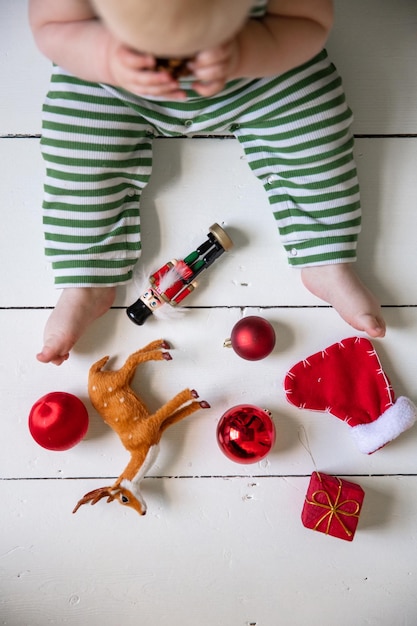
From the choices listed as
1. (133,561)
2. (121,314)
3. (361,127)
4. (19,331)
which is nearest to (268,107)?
(361,127)

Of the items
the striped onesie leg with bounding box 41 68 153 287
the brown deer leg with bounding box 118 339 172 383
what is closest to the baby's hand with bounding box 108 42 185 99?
the striped onesie leg with bounding box 41 68 153 287

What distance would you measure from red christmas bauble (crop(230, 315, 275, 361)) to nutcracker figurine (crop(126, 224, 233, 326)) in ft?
0.28

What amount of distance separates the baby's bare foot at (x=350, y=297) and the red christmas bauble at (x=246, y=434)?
17 centimetres

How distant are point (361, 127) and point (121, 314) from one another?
41 centimetres

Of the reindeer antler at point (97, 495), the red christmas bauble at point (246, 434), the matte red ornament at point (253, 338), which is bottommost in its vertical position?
the reindeer antler at point (97, 495)

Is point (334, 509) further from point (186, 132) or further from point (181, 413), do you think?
point (186, 132)

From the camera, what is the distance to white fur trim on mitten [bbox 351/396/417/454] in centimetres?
78

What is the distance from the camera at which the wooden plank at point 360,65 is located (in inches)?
30.8

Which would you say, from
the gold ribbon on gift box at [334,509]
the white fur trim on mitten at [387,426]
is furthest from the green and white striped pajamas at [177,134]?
the gold ribbon on gift box at [334,509]

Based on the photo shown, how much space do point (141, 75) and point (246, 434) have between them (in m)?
0.45

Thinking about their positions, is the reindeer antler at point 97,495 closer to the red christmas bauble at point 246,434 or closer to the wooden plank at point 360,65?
the red christmas bauble at point 246,434

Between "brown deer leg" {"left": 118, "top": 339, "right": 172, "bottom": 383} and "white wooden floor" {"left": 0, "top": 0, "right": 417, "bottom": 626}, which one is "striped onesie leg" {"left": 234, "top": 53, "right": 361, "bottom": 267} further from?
"brown deer leg" {"left": 118, "top": 339, "right": 172, "bottom": 383}

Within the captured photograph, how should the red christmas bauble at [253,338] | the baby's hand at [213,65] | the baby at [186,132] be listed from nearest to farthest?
1. the baby's hand at [213,65]
2. the baby at [186,132]
3. the red christmas bauble at [253,338]

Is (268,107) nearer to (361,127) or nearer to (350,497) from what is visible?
(361,127)
